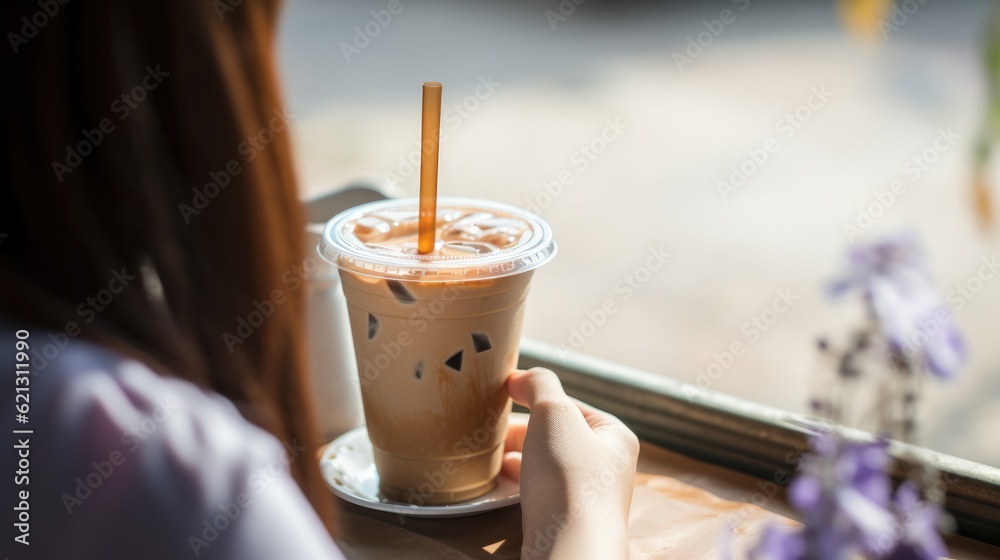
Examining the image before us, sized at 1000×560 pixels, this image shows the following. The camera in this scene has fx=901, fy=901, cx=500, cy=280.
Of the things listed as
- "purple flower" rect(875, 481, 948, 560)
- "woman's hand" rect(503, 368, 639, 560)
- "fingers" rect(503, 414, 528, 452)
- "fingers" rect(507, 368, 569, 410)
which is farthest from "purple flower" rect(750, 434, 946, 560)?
"fingers" rect(503, 414, 528, 452)

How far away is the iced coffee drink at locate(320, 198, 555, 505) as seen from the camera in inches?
28.8

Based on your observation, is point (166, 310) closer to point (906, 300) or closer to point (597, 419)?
point (597, 419)

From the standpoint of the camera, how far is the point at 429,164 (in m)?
0.75

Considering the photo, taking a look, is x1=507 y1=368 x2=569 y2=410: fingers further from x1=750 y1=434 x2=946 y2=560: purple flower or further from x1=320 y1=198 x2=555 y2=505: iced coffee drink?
x1=750 y1=434 x2=946 y2=560: purple flower

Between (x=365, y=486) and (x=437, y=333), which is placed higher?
(x=437, y=333)

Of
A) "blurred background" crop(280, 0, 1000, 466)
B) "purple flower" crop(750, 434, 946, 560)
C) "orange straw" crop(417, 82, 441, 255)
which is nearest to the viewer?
"purple flower" crop(750, 434, 946, 560)

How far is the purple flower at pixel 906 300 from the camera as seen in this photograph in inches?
13.7

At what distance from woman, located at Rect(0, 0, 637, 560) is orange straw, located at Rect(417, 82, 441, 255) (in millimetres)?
107

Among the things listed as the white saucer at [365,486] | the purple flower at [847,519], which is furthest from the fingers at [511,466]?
the purple flower at [847,519]

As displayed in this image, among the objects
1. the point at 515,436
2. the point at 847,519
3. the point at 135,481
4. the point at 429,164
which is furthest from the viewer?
the point at 515,436

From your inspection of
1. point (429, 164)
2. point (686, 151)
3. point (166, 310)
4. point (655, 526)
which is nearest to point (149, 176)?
point (166, 310)

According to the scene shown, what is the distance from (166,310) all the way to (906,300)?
0.52m

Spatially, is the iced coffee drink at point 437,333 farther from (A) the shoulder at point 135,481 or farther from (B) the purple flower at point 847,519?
(B) the purple flower at point 847,519

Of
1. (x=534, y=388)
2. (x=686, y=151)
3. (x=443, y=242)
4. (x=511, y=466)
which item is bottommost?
(x=686, y=151)
